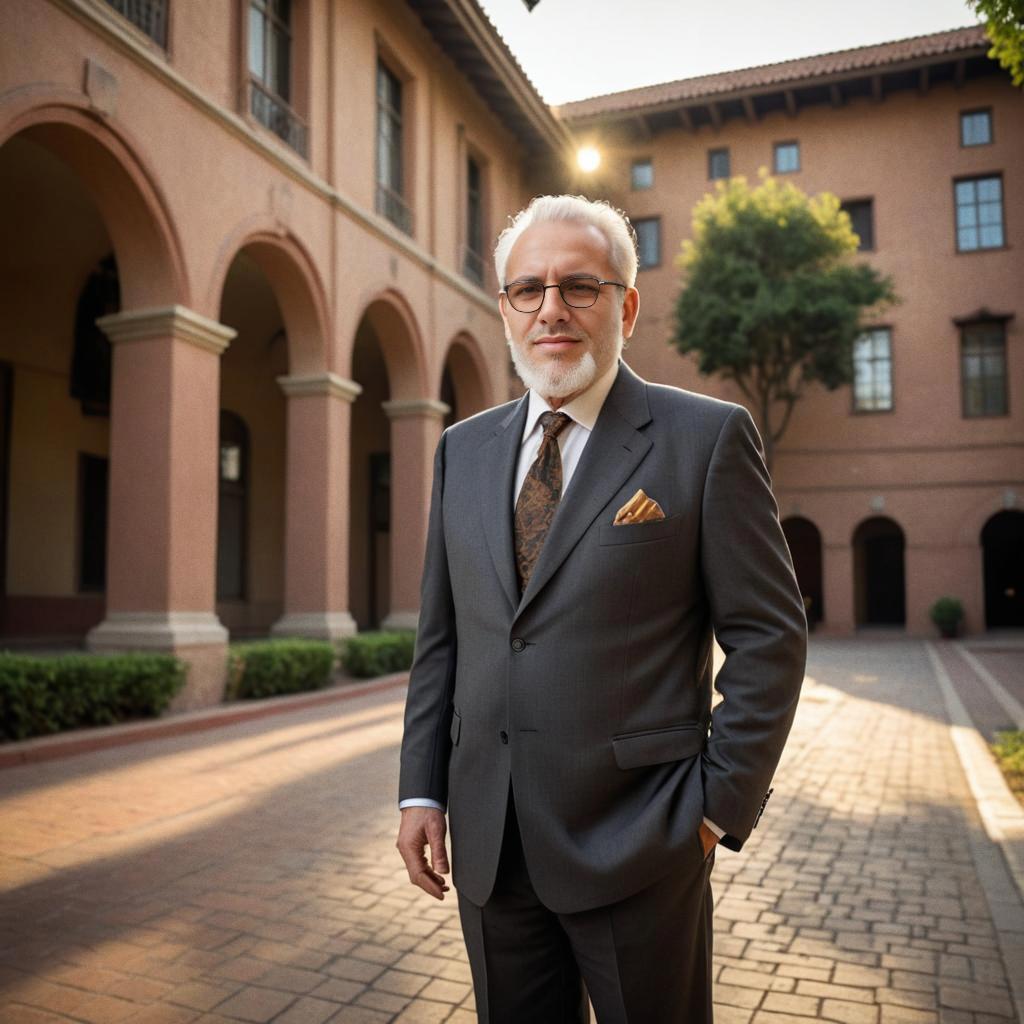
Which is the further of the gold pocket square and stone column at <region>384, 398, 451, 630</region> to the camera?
stone column at <region>384, 398, 451, 630</region>

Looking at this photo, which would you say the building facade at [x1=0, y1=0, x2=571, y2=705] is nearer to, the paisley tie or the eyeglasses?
the eyeglasses

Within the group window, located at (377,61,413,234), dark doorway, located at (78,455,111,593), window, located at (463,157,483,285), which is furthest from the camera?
window, located at (463,157,483,285)

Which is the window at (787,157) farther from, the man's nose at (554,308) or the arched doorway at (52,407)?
the man's nose at (554,308)

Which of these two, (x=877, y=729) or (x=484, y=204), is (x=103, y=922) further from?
(x=484, y=204)

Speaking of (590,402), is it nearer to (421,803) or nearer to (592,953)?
(421,803)

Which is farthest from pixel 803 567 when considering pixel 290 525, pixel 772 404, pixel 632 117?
pixel 290 525

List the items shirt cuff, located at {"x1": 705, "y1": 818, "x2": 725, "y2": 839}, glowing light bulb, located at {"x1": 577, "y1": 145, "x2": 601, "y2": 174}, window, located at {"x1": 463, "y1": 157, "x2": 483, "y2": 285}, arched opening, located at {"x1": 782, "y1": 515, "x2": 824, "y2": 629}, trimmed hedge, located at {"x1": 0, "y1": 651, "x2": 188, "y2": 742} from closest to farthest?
shirt cuff, located at {"x1": 705, "y1": 818, "x2": 725, "y2": 839} < trimmed hedge, located at {"x1": 0, "y1": 651, "x2": 188, "y2": 742} < window, located at {"x1": 463, "y1": 157, "x2": 483, "y2": 285} < glowing light bulb, located at {"x1": 577, "y1": 145, "x2": 601, "y2": 174} < arched opening, located at {"x1": 782, "y1": 515, "x2": 824, "y2": 629}

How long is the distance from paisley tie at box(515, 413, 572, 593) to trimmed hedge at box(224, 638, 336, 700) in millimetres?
9630

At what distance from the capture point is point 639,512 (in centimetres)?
190

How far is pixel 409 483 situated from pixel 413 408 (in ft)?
4.42

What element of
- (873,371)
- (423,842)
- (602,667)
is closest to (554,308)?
(602,667)

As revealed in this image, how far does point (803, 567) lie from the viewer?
86.7 feet

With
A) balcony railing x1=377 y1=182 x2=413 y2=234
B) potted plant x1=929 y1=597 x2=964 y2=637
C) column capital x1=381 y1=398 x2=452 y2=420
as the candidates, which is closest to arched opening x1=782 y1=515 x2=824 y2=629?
potted plant x1=929 y1=597 x2=964 y2=637

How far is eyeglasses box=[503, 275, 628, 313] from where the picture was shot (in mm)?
2020
